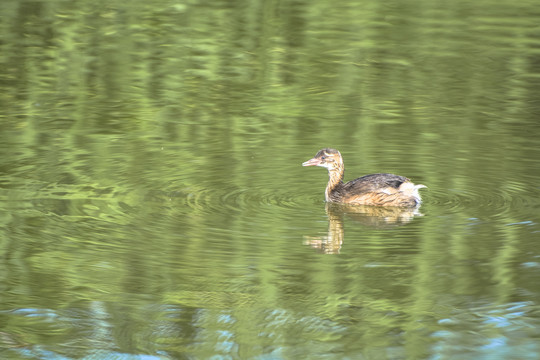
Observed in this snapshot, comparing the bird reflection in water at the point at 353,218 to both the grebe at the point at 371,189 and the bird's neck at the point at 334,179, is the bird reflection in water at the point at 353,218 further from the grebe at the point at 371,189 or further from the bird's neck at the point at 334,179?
the bird's neck at the point at 334,179

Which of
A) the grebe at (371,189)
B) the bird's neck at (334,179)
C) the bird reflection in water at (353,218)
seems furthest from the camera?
the bird's neck at (334,179)

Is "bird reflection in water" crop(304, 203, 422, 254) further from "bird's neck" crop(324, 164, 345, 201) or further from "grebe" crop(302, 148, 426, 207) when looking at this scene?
"bird's neck" crop(324, 164, 345, 201)

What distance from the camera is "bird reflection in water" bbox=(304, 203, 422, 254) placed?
28.4 ft

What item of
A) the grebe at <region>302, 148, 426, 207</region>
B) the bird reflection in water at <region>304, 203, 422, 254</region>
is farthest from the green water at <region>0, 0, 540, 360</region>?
the grebe at <region>302, 148, 426, 207</region>

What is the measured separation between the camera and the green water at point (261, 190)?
695cm

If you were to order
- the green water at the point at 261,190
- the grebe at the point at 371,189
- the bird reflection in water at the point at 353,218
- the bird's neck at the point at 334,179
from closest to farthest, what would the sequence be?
1. the green water at the point at 261,190
2. the bird reflection in water at the point at 353,218
3. the grebe at the point at 371,189
4. the bird's neck at the point at 334,179

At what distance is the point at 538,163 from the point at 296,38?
7771mm

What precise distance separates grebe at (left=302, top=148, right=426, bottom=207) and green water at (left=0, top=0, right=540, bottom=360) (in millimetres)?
159

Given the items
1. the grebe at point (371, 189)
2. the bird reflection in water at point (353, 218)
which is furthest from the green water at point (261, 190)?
the grebe at point (371, 189)

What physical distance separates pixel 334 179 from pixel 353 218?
0.86 metres

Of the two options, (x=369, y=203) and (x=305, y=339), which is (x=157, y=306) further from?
(x=369, y=203)

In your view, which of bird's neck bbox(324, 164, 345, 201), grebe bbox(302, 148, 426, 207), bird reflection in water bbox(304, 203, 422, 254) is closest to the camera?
bird reflection in water bbox(304, 203, 422, 254)

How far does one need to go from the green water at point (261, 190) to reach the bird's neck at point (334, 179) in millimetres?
107

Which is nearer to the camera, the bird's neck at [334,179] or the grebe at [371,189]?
the grebe at [371,189]
